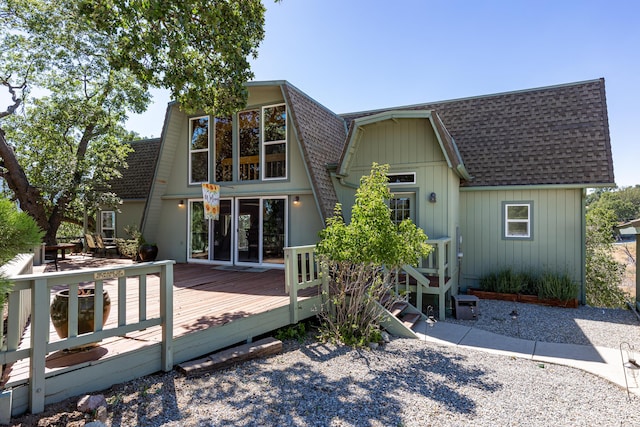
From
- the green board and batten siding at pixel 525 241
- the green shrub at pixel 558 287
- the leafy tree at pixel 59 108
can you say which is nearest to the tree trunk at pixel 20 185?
the leafy tree at pixel 59 108

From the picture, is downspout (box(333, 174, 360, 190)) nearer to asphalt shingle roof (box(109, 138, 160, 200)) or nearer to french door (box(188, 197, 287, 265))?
french door (box(188, 197, 287, 265))

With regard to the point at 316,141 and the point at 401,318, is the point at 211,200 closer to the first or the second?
the point at 316,141

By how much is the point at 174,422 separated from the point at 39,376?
1.21 m

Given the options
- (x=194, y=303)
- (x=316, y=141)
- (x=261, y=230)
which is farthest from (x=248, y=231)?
(x=194, y=303)

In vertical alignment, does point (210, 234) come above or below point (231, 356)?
above

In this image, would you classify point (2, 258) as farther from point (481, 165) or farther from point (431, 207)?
point (481, 165)

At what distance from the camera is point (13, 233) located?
206 cm

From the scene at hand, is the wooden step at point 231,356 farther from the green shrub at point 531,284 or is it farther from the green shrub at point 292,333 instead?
the green shrub at point 531,284

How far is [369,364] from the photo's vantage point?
4.56 meters

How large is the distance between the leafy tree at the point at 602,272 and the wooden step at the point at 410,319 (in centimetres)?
624

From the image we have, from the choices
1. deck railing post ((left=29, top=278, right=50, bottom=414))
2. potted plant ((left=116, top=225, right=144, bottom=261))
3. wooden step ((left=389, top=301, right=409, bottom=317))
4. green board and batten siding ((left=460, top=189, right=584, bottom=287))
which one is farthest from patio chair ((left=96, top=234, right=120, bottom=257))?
green board and batten siding ((left=460, top=189, right=584, bottom=287))

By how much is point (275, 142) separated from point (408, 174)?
12.2 ft

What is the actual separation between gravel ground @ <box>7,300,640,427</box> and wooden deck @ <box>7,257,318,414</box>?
35 cm

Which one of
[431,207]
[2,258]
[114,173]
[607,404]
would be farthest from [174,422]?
[114,173]
